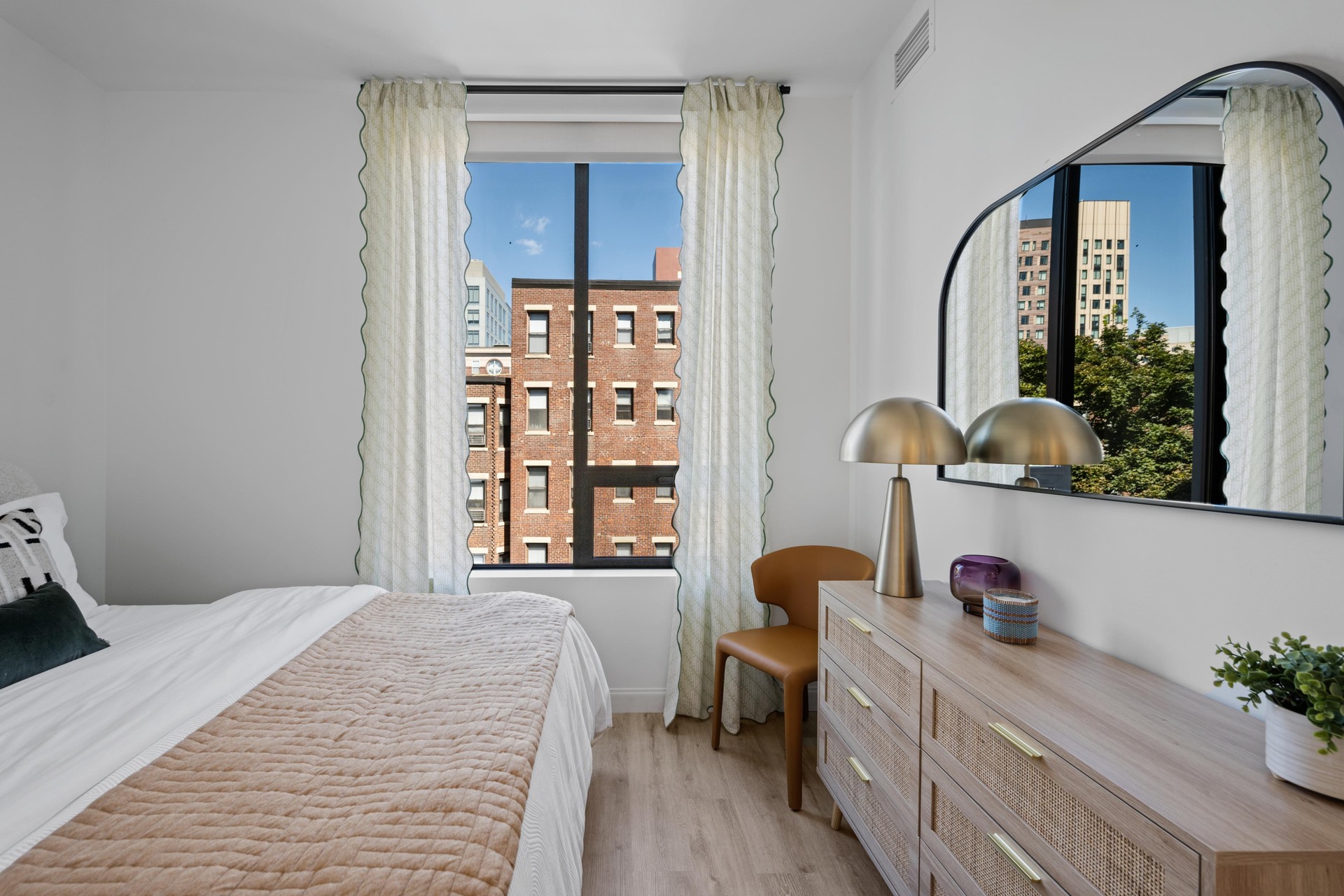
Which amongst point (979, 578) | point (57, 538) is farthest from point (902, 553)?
point (57, 538)

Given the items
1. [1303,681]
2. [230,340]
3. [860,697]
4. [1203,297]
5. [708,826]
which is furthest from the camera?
[230,340]

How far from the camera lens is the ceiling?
2357 mm

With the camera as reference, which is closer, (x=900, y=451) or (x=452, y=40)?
(x=900, y=451)

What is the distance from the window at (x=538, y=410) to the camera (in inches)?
149

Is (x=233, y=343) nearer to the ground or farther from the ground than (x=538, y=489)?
farther from the ground

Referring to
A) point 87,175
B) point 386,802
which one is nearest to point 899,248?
point 386,802

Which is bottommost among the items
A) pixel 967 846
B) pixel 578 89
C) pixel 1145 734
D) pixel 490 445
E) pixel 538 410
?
pixel 967 846

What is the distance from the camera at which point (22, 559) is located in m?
1.84

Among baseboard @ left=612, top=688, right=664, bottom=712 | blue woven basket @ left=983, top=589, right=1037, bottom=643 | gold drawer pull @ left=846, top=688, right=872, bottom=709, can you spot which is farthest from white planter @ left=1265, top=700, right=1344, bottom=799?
baseboard @ left=612, top=688, right=664, bottom=712

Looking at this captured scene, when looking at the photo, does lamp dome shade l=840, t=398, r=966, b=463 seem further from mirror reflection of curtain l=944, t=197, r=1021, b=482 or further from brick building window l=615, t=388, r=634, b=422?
brick building window l=615, t=388, r=634, b=422

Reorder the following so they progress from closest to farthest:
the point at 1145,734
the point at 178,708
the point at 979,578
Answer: the point at 1145,734
the point at 178,708
the point at 979,578

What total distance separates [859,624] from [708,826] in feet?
2.96

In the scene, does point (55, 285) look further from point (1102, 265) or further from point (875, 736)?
point (1102, 265)

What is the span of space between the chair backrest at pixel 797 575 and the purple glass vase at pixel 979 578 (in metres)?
0.92
